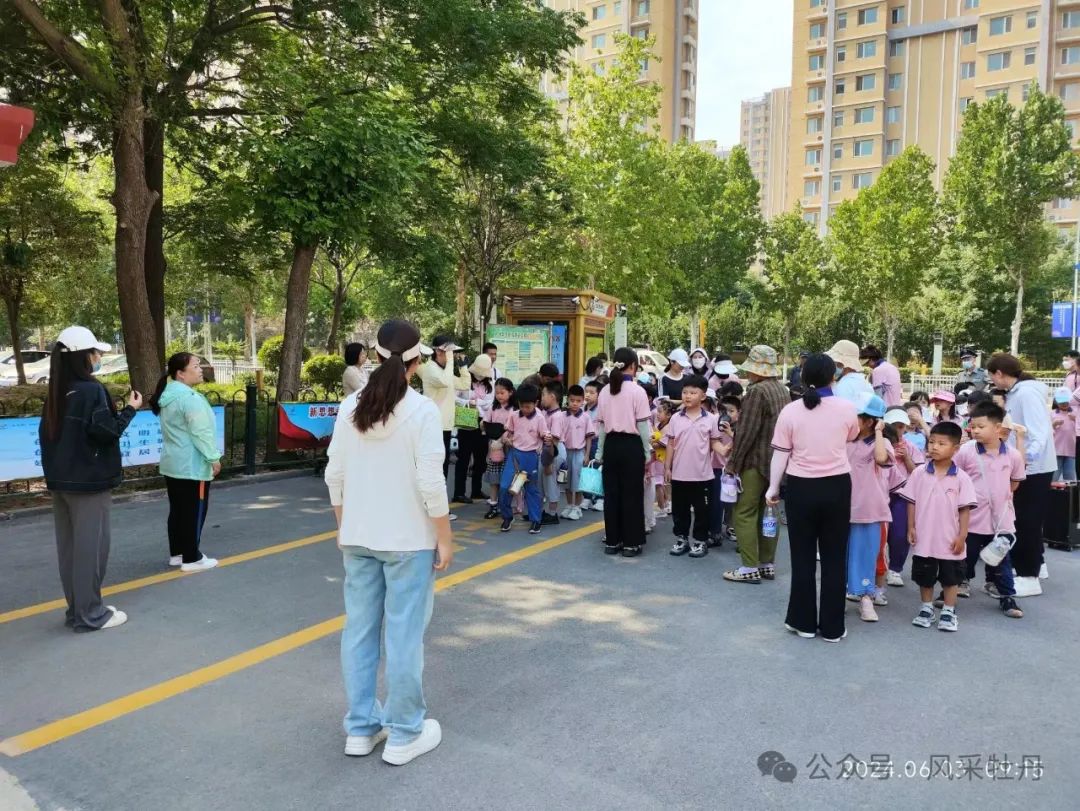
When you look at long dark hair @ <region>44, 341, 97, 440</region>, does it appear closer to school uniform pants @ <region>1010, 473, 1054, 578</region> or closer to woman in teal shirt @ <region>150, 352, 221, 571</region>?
woman in teal shirt @ <region>150, 352, 221, 571</region>

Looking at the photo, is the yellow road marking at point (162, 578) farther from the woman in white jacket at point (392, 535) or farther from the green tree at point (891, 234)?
the green tree at point (891, 234)

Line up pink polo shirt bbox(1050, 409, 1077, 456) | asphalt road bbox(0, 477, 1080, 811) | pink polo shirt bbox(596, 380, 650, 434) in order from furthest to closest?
pink polo shirt bbox(1050, 409, 1077, 456)
pink polo shirt bbox(596, 380, 650, 434)
asphalt road bbox(0, 477, 1080, 811)

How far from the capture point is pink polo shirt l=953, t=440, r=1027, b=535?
19.2 ft

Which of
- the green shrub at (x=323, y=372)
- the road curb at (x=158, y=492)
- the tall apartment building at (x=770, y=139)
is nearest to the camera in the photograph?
the road curb at (x=158, y=492)

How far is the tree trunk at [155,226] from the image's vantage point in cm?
1272

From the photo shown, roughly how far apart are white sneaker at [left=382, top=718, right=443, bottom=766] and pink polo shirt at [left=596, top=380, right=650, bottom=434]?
12.3 feet

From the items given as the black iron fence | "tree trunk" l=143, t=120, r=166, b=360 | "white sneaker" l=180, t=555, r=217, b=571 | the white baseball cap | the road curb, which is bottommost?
"white sneaker" l=180, t=555, r=217, b=571

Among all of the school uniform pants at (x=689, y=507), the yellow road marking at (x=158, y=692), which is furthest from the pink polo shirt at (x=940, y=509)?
the yellow road marking at (x=158, y=692)

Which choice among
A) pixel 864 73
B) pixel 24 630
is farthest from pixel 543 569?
pixel 864 73

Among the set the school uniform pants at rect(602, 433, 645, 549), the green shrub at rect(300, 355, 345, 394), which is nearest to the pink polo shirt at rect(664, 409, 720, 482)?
the school uniform pants at rect(602, 433, 645, 549)

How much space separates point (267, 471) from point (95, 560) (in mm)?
5863

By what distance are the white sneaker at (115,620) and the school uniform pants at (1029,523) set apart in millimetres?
6618

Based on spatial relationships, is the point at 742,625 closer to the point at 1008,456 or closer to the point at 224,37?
the point at 1008,456

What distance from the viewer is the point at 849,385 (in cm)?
584
